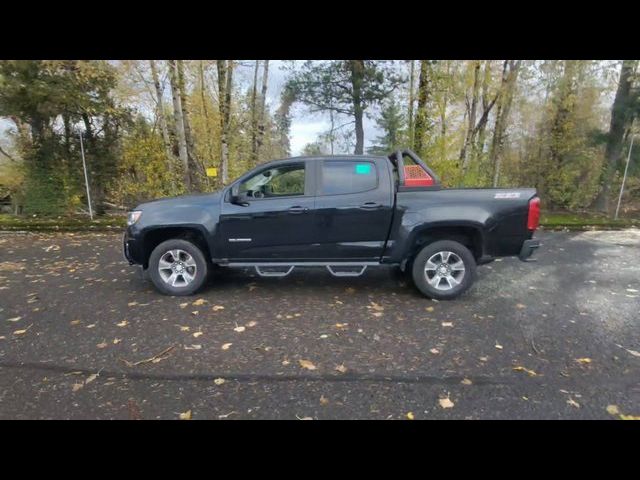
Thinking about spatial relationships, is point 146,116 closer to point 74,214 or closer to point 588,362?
point 74,214

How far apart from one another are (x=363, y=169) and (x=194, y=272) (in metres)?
2.75

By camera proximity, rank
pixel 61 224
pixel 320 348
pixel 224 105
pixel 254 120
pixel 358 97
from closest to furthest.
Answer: pixel 320 348, pixel 61 224, pixel 224 105, pixel 254 120, pixel 358 97

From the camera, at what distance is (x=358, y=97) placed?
14.6 m

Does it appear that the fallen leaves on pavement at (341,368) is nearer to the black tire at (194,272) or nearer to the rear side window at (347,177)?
the rear side window at (347,177)

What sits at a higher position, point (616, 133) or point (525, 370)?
point (616, 133)

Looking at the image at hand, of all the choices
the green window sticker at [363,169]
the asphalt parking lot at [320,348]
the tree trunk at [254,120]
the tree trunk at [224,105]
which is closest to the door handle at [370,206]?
the green window sticker at [363,169]

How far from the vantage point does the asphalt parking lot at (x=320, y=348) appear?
2504 millimetres

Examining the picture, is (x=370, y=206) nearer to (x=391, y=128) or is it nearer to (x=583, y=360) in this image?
(x=583, y=360)

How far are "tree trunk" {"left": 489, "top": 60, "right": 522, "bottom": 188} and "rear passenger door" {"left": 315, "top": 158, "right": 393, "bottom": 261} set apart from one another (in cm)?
959

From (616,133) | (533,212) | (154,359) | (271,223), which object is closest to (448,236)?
(533,212)

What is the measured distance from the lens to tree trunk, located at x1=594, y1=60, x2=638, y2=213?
39.9 ft

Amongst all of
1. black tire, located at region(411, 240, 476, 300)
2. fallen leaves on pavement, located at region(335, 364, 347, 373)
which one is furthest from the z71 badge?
fallen leaves on pavement, located at region(335, 364, 347, 373)
